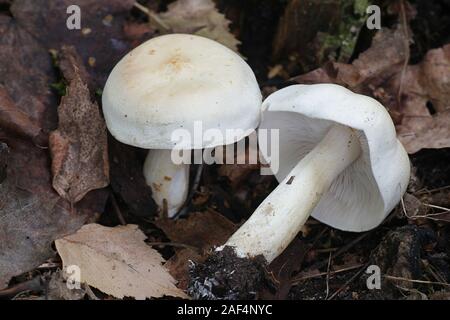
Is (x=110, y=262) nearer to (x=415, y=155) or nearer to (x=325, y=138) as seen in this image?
(x=325, y=138)

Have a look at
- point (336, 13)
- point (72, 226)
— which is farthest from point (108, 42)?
point (336, 13)

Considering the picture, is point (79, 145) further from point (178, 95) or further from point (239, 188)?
point (239, 188)

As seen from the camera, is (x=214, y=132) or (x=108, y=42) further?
(x=108, y=42)

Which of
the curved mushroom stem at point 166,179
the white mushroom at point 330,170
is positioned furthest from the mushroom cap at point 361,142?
the curved mushroom stem at point 166,179

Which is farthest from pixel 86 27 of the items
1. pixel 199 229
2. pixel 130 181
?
pixel 199 229

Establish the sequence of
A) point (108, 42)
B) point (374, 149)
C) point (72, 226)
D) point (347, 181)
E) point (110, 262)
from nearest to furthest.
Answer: point (374, 149) < point (110, 262) < point (72, 226) < point (347, 181) < point (108, 42)

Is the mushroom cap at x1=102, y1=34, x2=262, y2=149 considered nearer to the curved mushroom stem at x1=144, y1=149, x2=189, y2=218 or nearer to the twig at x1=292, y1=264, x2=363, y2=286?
the curved mushroom stem at x1=144, y1=149, x2=189, y2=218
